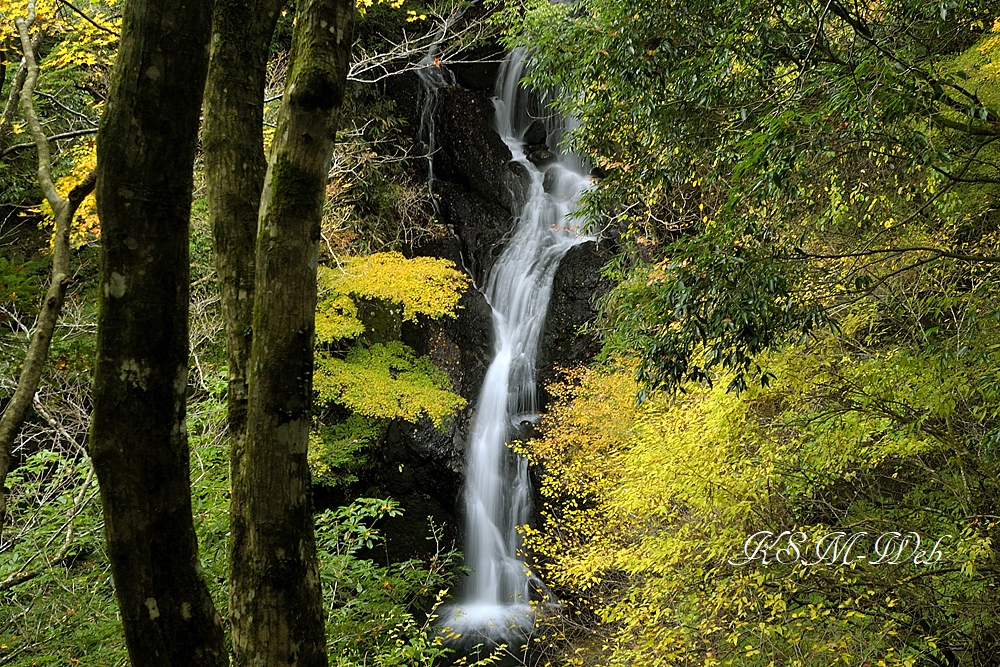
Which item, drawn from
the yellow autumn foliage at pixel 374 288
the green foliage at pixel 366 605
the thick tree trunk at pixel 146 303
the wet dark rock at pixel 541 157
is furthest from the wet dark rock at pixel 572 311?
the thick tree trunk at pixel 146 303

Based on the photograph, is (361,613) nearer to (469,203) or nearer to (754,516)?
(754,516)

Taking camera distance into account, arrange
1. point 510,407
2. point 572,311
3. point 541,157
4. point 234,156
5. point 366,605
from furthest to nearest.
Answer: point 541,157 → point 572,311 → point 510,407 → point 366,605 → point 234,156

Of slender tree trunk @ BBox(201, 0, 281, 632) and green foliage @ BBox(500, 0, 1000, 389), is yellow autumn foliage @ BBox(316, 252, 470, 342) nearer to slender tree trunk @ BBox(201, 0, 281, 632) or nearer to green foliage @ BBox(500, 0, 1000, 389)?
green foliage @ BBox(500, 0, 1000, 389)

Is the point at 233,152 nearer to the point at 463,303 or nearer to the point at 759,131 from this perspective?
the point at 759,131

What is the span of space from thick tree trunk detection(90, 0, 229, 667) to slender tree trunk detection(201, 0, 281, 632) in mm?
825

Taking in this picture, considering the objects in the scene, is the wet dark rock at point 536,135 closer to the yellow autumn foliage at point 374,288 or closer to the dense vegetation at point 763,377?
the yellow autumn foliage at point 374,288

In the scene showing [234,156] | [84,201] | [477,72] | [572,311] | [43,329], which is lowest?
[43,329]

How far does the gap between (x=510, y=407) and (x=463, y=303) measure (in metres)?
2.32

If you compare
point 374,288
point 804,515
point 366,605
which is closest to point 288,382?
point 366,605

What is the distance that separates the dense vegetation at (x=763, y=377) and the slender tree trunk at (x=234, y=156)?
1.13 m

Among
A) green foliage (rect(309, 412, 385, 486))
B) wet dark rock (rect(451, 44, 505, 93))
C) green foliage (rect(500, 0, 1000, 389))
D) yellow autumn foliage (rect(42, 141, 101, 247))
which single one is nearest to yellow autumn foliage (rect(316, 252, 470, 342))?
green foliage (rect(309, 412, 385, 486))

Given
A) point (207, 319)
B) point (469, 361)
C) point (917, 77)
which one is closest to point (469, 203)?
point (469, 361)

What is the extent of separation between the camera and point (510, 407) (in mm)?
12508

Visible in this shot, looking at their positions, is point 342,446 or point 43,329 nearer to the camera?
point 43,329
